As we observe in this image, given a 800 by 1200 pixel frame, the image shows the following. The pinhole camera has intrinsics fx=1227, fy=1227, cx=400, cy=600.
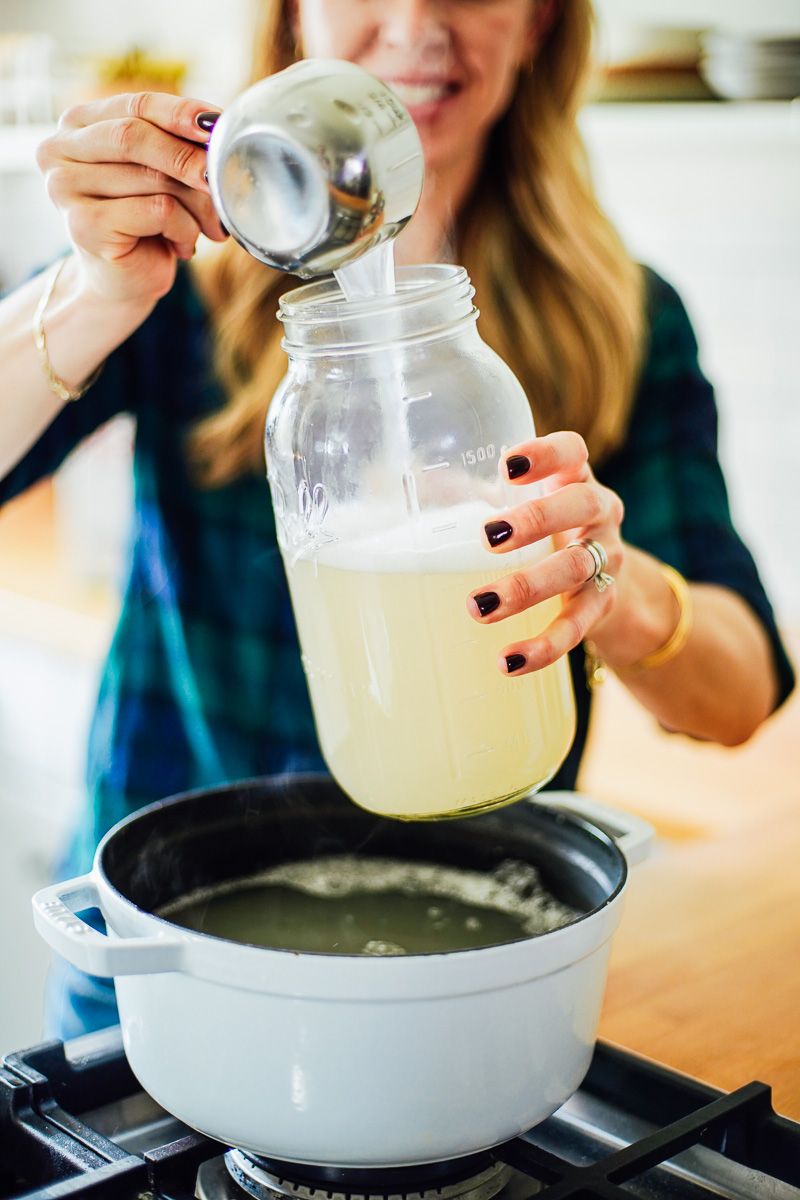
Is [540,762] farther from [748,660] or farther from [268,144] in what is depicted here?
[748,660]

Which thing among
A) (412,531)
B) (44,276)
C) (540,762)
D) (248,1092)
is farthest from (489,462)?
(44,276)

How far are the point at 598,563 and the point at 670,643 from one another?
270 mm

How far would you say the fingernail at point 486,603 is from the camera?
0.59 m

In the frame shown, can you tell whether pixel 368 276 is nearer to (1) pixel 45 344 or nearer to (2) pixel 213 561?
(1) pixel 45 344

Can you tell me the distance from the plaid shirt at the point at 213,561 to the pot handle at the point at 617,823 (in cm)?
39

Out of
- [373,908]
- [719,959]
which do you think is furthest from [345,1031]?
[719,959]

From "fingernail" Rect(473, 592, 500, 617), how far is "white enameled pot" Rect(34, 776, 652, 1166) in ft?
0.49

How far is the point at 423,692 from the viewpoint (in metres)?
0.63

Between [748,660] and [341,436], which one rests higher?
[341,436]

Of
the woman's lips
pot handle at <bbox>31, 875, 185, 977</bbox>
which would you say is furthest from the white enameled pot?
the woman's lips

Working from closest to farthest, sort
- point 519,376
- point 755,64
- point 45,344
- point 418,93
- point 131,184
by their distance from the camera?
point 131,184 → point 45,344 → point 418,93 → point 519,376 → point 755,64

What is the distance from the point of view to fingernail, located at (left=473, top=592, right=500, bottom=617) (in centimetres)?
59

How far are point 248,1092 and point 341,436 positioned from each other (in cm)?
32

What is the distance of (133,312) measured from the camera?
0.86m
